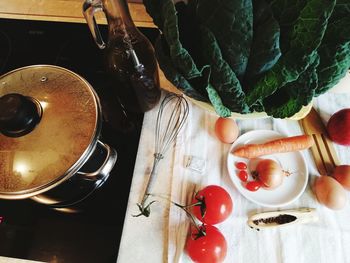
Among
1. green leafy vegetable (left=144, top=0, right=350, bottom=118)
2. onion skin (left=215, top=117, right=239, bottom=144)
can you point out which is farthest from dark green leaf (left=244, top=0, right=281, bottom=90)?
onion skin (left=215, top=117, right=239, bottom=144)

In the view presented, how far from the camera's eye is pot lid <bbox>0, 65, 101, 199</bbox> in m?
0.38

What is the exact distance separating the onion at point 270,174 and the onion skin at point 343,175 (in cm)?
10

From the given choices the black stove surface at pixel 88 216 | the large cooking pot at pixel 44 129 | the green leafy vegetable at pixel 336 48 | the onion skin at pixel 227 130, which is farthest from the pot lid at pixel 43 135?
the green leafy vegetable at pixel 336 48

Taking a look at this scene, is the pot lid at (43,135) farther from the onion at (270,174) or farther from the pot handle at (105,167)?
the onion at (270,174)

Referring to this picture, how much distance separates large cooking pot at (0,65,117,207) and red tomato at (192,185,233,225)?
0.20m

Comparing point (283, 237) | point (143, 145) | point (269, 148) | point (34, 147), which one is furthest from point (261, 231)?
point (34, 147)

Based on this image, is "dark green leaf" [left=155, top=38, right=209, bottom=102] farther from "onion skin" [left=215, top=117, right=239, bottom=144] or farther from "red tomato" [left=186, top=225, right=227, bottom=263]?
"red tomato" [left=186, top=225, right=227, bottom=263]

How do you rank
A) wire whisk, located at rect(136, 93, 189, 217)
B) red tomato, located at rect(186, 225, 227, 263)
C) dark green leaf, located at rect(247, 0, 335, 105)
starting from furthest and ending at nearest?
wire whisk, located at rect(136, 93, 189, 217), red tomato, located at rect(186, 225, 227, 263), dark green leaf, located at rect(247, 0, 335, 105)

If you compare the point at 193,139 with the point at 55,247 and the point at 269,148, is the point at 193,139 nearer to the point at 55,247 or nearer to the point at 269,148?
the point at 269,148

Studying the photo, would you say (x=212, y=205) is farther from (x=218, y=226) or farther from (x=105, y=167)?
(x=105, y=167)

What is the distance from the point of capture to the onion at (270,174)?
1.55ft

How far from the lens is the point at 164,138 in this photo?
55 centimetres

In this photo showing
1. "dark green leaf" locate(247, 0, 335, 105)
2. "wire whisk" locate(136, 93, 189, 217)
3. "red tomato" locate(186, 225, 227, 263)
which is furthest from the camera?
"wire whisk" locate(136, 93, 189, 217)

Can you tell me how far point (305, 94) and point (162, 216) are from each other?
31 cm
